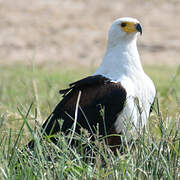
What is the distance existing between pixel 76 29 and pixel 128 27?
12.5 metres

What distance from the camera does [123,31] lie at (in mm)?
5012

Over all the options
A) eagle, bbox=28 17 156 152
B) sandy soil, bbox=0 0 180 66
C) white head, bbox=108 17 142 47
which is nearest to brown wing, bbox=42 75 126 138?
eagle, bbox=28 17 156 152

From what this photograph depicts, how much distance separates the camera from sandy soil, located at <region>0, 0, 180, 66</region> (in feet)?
50.2

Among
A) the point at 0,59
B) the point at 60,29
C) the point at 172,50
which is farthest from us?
the point at 60,29

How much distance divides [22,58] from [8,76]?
158 inches

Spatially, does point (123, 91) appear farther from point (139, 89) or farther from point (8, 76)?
point (8, 76)

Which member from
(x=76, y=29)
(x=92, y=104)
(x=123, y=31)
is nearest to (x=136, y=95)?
(x=92, y=104)

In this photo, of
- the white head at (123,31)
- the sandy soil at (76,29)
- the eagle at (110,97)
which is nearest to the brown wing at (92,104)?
the eagle at (110,97)

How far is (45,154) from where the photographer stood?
3512 mm

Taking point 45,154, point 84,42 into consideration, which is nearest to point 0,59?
point 84,42

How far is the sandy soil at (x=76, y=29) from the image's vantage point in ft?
50.2

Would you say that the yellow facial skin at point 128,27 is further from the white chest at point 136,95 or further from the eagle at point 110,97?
the white chest at point 136,95

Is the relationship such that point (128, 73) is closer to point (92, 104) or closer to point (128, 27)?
point (92, 104)

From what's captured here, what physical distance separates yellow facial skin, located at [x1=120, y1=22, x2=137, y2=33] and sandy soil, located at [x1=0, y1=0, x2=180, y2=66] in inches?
338
